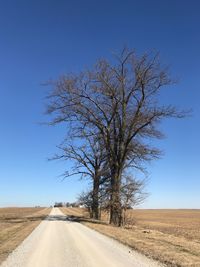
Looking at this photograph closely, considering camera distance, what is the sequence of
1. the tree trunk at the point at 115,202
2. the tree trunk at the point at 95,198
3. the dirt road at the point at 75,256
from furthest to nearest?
the tree trunk at the point at 95,198, the tree trunk at the point at 115,202, the dirt road at the point at 75,256

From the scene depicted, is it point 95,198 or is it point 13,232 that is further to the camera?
point 95,198

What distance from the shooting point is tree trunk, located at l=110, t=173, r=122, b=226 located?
31.6m

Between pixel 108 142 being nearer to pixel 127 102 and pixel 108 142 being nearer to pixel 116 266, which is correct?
pixel 127 102

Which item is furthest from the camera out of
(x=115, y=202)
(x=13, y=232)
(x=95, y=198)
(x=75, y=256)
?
(x=95, y=198)

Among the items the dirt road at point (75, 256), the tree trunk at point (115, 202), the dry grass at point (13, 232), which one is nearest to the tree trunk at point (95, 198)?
the tree trunk at point (115, 202)

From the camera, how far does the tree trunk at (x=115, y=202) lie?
104 ft

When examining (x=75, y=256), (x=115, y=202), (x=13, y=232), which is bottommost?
(x=75, y=256)

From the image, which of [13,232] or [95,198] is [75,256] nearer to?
[13,232]

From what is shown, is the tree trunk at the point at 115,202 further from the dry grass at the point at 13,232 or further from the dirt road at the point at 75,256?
the dirt road at the point at 75,256

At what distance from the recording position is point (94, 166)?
137 feet

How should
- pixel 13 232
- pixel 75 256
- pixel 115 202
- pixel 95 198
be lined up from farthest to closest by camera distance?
1. pixel 95 198
2. pixel 115 202
3. pixel 13 232
4. pixel 75 256

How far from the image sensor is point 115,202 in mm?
31766

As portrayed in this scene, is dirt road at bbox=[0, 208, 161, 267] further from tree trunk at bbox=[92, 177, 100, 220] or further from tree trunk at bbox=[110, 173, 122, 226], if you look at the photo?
tree trunk at bbox=[92, 177, 100, 220]

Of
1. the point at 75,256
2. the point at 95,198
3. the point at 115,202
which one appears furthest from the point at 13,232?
the point at 95,198
